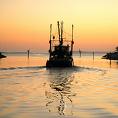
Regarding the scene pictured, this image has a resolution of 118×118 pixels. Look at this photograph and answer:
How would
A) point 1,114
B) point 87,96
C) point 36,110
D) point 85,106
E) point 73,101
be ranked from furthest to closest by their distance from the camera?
1. point 87,96
2. point 73,101
3. point 85,106
4. point 36,110
5. point 1,114

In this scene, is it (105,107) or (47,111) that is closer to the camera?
(47,111)

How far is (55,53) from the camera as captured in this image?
346 feet

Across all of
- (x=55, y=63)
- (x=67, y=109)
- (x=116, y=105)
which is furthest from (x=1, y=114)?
(x=55, y=63)

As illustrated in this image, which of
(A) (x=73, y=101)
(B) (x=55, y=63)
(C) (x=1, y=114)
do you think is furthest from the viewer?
(B) (x=55, y=63)

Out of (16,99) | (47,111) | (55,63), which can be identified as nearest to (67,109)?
(47,111)

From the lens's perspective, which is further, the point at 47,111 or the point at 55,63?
the point at 55,63

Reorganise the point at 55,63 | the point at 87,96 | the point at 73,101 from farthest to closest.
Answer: the point at 55,63, the point at 87,96, the point at 73,101

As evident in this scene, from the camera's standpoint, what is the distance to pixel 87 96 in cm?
3369

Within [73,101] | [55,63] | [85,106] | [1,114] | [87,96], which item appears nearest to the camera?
[1,114]

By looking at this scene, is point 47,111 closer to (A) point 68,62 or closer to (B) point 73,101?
(B) point 73,101

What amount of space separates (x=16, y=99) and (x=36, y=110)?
662 centimetres

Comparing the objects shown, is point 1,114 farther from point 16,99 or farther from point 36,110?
point 16,99

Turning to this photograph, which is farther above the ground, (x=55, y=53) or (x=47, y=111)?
(x=55, y=53)

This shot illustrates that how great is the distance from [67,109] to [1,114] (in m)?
5.15
